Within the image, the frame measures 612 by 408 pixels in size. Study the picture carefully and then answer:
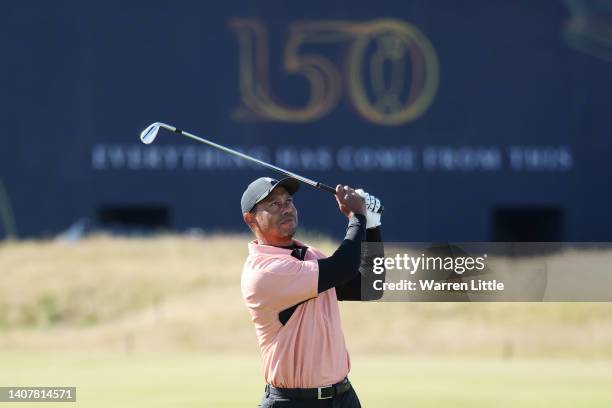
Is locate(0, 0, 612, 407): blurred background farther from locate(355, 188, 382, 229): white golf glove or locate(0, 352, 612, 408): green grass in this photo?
locate(355, 188, 382, 229): white golf glove

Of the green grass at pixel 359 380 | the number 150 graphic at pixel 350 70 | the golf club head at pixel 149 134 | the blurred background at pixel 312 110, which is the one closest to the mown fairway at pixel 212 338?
the green grass at pixel 359 380

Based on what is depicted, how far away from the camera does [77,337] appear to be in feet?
74.1

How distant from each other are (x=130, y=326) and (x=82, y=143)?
11521mm

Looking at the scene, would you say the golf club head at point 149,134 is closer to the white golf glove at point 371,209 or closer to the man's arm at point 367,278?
the man's arm at point 367,278

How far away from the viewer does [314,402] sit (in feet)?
21.2

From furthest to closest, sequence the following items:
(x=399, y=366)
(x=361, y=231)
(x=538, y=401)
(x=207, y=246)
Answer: (x=207, y=246), (x=399, y=366), (x=538, y=401), (x=361, y=231)

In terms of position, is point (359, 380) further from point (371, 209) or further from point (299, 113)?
point (299, 113)

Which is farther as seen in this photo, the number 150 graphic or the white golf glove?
the number 150 graphic

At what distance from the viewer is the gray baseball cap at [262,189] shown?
6516 mm

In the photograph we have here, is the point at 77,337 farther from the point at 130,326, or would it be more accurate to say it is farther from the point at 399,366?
the point at 399,366

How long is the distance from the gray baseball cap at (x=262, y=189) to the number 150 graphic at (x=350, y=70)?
2698 centimetres

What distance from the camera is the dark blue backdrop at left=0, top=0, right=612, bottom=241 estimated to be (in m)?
33.4

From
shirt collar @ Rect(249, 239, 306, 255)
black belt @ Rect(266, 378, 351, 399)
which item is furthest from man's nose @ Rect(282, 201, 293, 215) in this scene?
black belt @ Rect(266, 378, 351, 399)

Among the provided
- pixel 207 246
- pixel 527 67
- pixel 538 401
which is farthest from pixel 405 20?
pixel 538 401
